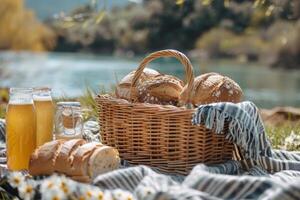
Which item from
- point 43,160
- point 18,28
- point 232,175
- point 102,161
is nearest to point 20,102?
point 43,160

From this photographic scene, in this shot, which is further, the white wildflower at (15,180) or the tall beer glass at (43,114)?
the tall beer glass at (43,114)

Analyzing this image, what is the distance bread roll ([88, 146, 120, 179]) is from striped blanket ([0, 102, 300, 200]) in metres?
0.11

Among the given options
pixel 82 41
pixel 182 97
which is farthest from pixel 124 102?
pixel 82 41


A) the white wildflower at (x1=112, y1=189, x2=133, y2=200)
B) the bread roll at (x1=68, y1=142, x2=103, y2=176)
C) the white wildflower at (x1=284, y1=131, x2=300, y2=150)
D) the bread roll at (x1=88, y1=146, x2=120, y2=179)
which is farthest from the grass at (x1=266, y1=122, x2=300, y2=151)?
the white wildflower at (x1=112, y1=189, x2=133, y2=200)

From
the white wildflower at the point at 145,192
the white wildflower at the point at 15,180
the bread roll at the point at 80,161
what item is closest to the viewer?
the white wildflower at the point at 145,192

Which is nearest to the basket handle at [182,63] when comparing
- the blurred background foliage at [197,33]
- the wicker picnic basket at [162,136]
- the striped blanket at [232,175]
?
the wicker picnic basket at [162,136]

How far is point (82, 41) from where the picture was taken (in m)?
33.5

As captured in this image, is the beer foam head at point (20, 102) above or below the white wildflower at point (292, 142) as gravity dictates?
above

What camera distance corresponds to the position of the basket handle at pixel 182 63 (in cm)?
198

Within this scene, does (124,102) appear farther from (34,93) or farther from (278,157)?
(278,157)

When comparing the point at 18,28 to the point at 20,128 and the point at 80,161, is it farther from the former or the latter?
the point at 80,161

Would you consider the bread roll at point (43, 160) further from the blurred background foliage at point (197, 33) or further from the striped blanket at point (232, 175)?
the blurred background foliage at point (197, 33)

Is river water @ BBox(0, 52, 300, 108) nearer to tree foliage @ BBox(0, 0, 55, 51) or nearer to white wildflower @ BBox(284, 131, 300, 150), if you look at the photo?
tree foliage @ BBox(0, 0, 55, 51)

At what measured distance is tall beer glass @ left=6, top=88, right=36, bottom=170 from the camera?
6.37ft
